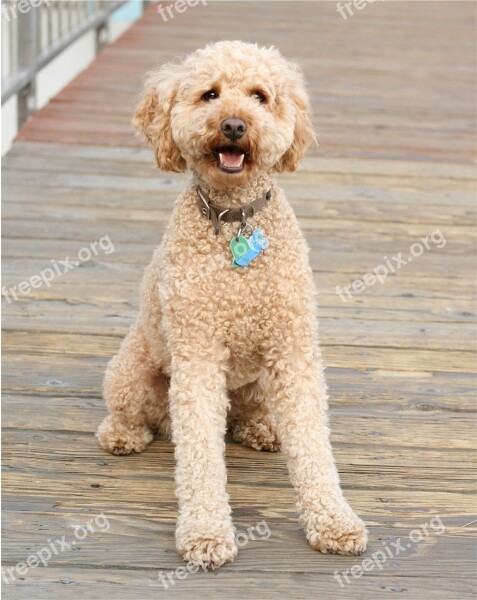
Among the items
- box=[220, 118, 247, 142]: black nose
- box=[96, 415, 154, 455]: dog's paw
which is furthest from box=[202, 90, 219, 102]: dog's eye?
box=[96, 415, 154, 455]: dog's paw

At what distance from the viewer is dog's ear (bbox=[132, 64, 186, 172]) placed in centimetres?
247

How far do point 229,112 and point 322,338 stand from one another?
137 cm

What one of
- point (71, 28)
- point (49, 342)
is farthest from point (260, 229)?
point (71, 28)

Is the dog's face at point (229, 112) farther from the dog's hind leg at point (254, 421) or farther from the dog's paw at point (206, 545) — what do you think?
the dog's paw at point (206, 545)

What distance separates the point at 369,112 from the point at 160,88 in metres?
3.82

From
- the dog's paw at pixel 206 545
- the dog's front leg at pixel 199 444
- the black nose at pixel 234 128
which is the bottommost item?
the dog's paw at pixel 206 545

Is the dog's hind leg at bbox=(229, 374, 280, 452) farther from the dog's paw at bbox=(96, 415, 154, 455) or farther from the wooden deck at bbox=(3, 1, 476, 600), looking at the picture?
the dog's paw at bbox=(96, 415, 154, 455)

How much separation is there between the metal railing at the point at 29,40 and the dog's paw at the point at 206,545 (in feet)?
10.9

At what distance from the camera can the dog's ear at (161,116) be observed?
2469 mm

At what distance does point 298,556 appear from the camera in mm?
2412

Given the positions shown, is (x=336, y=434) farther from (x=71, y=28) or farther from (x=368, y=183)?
(x=71, y=28)

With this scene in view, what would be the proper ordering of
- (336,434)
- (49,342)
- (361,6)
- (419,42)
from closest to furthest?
1. (336,434)
2. (49,342)
3. (419,42)
4. (361,6)

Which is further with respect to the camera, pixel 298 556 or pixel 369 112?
pixel 369 112

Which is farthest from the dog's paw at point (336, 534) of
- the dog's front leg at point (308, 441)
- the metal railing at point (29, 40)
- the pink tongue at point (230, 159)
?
the metal railing at point (29, 40)
